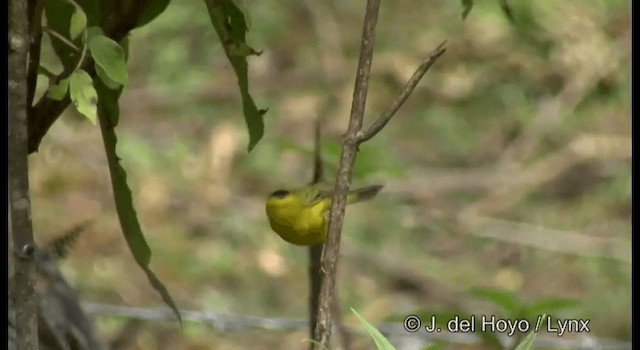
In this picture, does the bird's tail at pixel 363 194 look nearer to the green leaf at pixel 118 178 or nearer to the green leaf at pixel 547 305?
the green leaf at pixel 118 178

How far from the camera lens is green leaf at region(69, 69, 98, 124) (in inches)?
19.5

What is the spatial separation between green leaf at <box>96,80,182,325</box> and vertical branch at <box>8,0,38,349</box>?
4.3 inches

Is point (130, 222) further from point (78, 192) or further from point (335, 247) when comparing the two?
point (78, 192)

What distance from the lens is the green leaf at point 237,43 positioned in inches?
23.2

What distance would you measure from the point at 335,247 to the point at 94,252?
2.09 meters

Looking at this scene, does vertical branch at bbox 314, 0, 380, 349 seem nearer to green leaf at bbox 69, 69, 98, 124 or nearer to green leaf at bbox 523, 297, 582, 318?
green leaf at bbox 69, 69, 98, 124

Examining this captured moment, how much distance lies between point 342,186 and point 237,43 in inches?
5.7

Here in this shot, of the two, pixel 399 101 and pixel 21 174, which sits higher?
pixel 399 101

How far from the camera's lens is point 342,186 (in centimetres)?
49

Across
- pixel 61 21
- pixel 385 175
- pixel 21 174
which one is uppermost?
pixel 385 175

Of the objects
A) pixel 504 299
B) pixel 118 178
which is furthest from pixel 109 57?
pixel 504 299

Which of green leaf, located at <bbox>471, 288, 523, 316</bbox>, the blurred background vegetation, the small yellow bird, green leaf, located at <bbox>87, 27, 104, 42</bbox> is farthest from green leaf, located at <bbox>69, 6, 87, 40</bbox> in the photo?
the blurred background vegetation

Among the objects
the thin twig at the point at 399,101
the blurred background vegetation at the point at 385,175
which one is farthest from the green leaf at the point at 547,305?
the blurred background vegetation at the point at 385,175

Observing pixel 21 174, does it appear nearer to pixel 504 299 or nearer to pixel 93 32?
pixel 93 32
